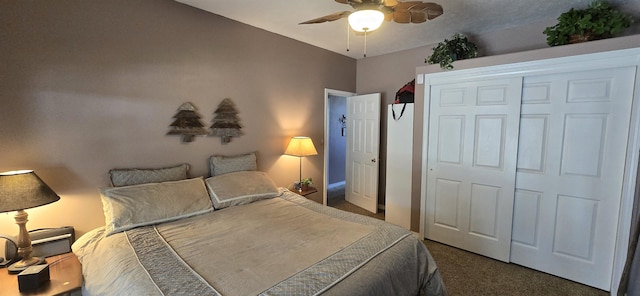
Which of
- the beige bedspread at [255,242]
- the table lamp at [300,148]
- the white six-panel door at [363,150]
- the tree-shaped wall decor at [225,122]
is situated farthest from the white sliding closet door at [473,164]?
the tree-shaped wall decor at [225,122]

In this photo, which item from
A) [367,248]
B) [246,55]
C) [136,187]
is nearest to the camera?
[367,248]

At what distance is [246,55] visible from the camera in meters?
2.98

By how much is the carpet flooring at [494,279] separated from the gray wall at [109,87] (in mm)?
2328

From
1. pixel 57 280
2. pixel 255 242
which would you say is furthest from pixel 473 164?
pixel 57 280

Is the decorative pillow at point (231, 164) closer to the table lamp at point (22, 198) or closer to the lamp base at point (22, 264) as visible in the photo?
the table lamp at point (22, 198)

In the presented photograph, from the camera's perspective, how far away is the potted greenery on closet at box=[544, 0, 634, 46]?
214 cm

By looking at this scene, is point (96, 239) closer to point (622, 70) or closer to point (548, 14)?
point (622, 70)

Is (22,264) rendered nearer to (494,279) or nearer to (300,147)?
(300,147)

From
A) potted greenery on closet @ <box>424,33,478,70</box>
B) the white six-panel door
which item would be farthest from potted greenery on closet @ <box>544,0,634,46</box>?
the white six-panel door

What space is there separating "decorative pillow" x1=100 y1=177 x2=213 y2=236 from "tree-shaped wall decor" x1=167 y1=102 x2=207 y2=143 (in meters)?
0.50

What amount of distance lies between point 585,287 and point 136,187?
12.3ft

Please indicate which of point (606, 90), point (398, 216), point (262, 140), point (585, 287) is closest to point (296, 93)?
point (262, 140)

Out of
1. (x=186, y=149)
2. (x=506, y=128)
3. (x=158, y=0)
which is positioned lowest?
(x=186, y=149)

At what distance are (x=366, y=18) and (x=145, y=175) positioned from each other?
2092 millimetres
